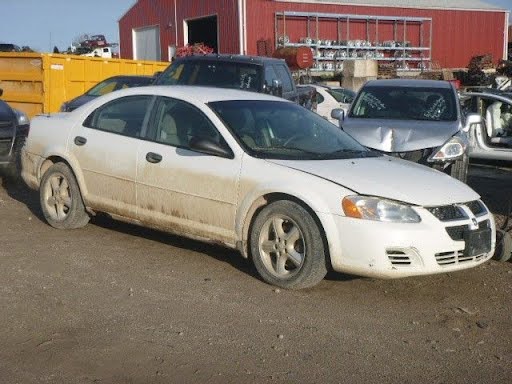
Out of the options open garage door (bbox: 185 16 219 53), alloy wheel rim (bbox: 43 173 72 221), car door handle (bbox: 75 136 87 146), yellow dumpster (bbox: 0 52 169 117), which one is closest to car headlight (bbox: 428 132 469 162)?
car door handle (bbox: 75 136 87 146)

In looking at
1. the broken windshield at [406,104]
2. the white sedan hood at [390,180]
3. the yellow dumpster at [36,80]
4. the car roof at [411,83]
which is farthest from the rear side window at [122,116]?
the yellow dumpster at [36,80]

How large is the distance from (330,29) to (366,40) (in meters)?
2.14

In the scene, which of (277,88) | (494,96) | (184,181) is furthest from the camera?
(494,96)

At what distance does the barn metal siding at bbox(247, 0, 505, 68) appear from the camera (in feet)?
113

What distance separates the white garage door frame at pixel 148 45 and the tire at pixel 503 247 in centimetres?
3195

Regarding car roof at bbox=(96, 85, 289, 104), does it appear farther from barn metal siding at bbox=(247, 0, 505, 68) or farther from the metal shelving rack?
the metal shelving rack

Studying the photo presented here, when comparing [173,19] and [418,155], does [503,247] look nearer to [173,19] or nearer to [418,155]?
[418,155]

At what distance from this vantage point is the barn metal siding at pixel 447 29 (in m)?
34.4

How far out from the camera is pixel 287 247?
591 centimetres

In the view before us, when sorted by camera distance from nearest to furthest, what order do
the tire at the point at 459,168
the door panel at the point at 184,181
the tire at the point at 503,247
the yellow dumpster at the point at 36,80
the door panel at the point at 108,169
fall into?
the door panel at the point at 184,181 < the tire at the point at 503,247 < the door panel at the point at 108,169 < the tire at the point at 459,168 < the yellow dumpster at the point at 36,80

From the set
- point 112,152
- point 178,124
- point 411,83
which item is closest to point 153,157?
point 178,124

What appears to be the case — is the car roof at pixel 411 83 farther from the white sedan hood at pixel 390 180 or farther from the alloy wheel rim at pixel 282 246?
the alloy wheel rim at pixel 282 246

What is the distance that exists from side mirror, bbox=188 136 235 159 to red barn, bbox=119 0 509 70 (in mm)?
26830

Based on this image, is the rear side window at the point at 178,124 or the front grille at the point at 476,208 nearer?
the front grille at the point at 476,208
